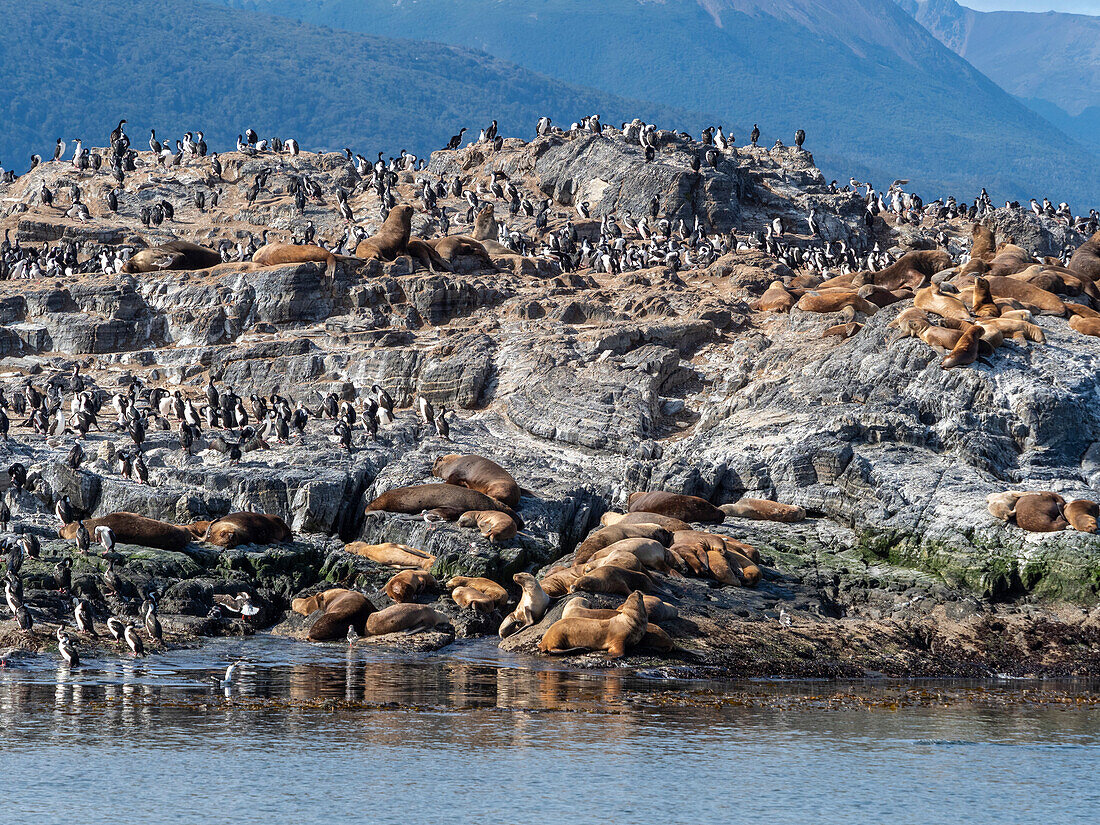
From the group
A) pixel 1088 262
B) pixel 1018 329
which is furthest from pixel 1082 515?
pixel 1088 262

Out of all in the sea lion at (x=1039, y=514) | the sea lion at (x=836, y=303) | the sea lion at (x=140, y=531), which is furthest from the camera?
the sea lion at (x=836, y=303)

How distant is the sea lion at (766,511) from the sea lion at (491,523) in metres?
3.83

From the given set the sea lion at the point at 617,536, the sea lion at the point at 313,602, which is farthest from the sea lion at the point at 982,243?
the sea lion at the point at 313,602

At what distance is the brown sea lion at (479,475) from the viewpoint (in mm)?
21219

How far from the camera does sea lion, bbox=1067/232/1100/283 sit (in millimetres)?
31188

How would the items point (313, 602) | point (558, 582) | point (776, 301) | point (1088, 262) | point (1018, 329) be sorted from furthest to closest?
point (1088, 262) < point (776, 301) < point (1018, 329) < point (313, 602) < point (558, 582)

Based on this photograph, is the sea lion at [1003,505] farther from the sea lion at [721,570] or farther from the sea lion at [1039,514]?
the sea lion at [721,570]

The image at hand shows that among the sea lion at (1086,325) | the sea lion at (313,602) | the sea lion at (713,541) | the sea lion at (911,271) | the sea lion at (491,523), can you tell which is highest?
the sea lion at (911,271)

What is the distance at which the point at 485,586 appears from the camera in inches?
737

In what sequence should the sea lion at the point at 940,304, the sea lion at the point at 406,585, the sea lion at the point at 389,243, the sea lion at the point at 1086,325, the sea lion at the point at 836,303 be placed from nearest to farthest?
the sea lion at the point at 406,585 → the sea lion at the point at 940,304 → the sea lion at the point at 1086,325 → the sea lion at the point at 836,303 → the sea lion at the point at 389,243

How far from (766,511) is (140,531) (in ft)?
32.0

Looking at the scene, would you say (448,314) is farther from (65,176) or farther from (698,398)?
(65,176)

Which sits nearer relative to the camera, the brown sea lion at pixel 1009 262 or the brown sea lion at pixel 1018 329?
the brown sea lion at pixel 1018 329

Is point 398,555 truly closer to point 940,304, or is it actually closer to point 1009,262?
point 940,304
